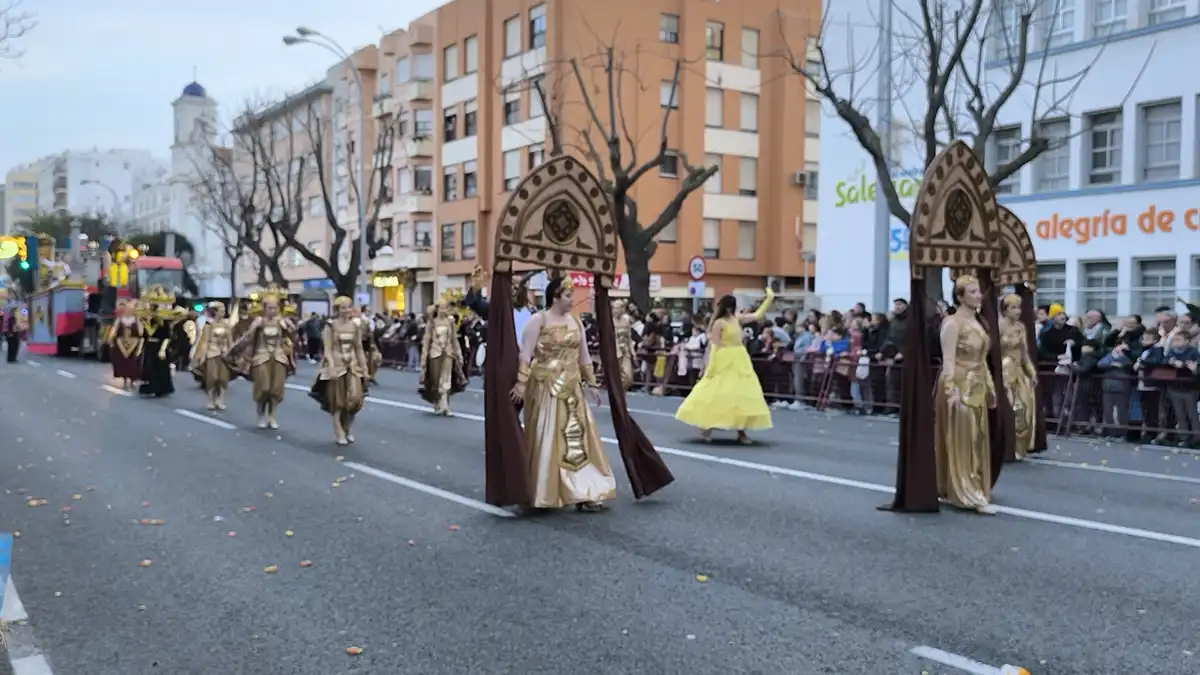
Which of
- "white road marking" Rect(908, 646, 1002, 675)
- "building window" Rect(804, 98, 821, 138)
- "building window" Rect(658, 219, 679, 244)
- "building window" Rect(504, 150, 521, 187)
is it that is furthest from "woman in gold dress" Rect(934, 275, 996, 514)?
"building window" Rect(804, 98, 821, 138)

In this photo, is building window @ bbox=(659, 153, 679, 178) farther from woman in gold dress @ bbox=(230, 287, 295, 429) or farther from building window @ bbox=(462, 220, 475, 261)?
woman in gold dress @ bbox=(230, 287, 295, 429)

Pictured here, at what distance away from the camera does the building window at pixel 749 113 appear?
159ft

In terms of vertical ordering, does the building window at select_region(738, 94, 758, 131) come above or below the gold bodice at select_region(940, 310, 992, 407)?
above

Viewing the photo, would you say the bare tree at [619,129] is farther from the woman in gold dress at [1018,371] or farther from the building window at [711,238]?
the woman in gold dress at [1018,371]

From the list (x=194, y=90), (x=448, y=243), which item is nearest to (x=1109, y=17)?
(x=448, y=243)

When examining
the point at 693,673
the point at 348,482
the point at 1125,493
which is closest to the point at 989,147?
the point at 1125,493

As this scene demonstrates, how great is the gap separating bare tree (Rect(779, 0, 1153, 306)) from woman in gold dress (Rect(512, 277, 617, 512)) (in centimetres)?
986

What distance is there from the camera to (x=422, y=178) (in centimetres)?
5469

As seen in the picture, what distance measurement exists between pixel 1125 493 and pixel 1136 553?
9.60 feet

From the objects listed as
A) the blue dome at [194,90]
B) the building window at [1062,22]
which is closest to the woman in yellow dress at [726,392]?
the building window at [1062,22]

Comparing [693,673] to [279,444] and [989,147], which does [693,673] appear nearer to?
[279,444]

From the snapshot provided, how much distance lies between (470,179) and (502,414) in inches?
1689

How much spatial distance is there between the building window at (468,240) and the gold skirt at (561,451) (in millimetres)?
41258

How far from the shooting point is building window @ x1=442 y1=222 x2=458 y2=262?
170 feet
